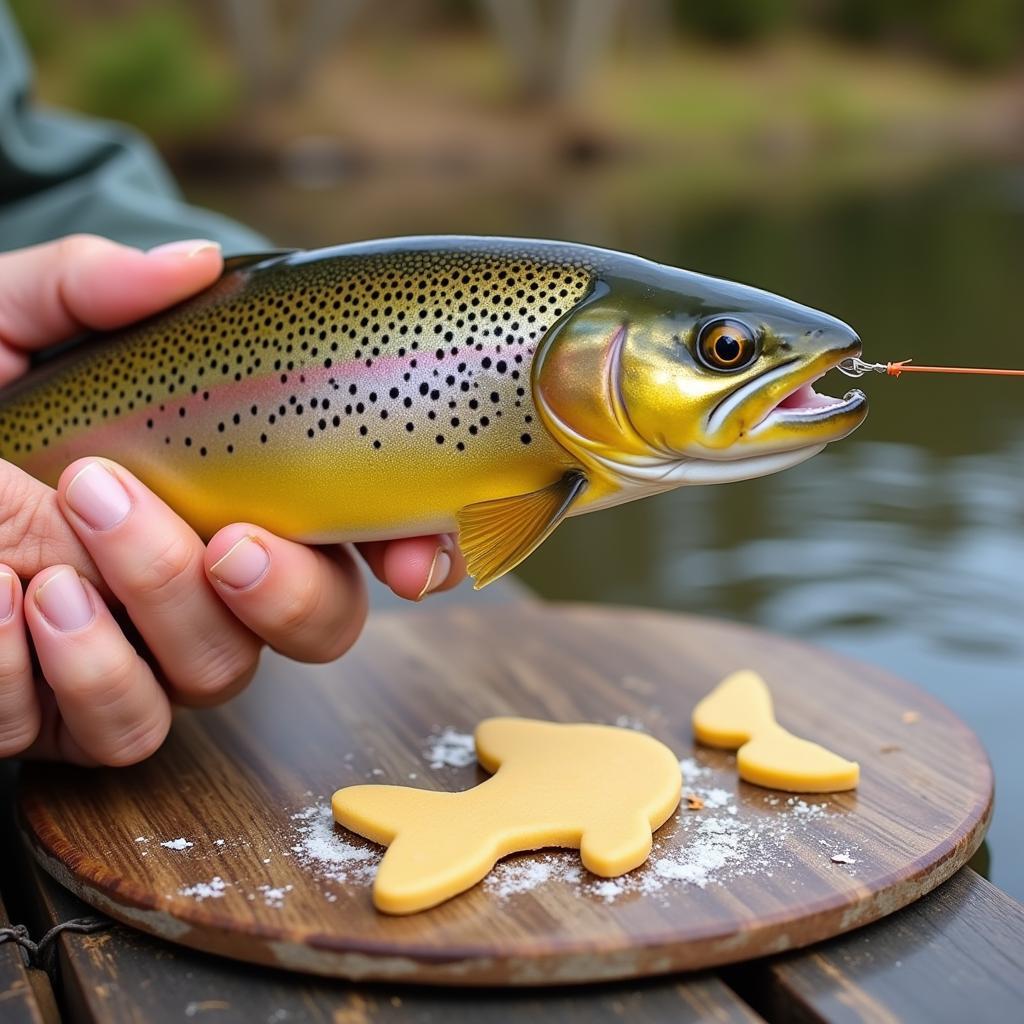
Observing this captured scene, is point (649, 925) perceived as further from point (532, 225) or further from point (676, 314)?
point (532, 225)

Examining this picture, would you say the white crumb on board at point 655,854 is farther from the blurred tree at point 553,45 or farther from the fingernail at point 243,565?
the blurred tree at point 553,45

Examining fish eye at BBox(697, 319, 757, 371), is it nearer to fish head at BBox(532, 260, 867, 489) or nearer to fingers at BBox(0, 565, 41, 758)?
fish head at BBox(532, 260, 867, 489)

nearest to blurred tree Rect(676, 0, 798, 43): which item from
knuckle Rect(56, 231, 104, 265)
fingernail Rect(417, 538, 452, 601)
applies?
knuckle Rect(56, 231, 104, 265)

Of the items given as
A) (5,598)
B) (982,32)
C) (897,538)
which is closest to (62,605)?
(5,598)

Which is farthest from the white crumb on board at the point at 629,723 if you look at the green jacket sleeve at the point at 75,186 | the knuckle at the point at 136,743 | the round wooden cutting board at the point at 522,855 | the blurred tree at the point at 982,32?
the blurred tree at the point at 982,32

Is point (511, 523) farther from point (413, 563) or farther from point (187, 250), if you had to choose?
point (187, 250)

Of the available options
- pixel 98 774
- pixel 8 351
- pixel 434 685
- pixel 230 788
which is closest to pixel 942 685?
pixel 434 685
